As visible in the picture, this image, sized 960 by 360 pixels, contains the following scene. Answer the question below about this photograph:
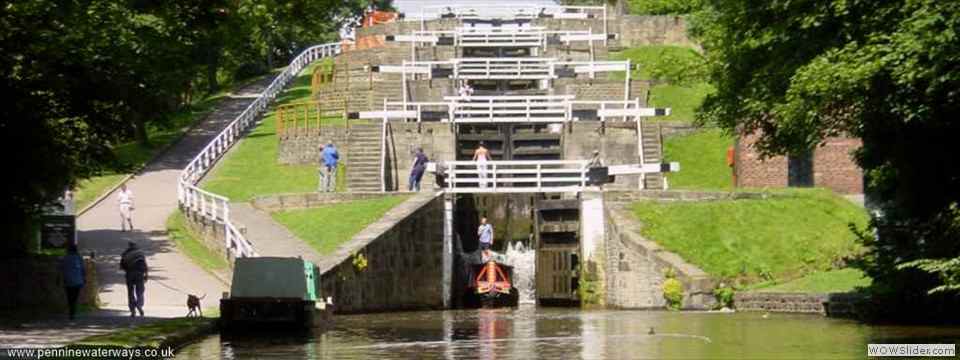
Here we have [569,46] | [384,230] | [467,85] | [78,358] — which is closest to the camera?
[78,358]

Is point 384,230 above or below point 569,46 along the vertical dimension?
below

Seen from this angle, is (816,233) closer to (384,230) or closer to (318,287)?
(384,230)

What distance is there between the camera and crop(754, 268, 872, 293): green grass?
41.0 meters

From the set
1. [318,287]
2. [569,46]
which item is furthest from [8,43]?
[569,46]

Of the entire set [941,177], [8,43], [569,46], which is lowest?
[941,177]

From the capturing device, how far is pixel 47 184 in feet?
→ 122

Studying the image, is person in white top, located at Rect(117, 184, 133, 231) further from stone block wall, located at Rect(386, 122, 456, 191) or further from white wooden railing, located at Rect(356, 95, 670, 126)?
white wooden railing, located at Rect(356, 95, 670, 126)

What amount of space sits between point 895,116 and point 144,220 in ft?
81.4

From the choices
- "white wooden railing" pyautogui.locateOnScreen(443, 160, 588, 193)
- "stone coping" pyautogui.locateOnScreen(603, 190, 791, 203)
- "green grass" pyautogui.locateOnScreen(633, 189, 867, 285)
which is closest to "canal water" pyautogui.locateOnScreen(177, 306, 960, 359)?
"green grass" pyautogui.locateOnScreen(633, 189, 867, 285)

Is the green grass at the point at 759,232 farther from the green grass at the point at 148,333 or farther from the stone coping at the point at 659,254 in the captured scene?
the green grass at the point at 148,333

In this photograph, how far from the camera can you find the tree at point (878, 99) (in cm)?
3053

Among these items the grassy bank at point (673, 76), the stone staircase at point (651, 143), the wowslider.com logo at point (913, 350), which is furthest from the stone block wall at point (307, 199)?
the wowslider.com logo at point (913, 350)

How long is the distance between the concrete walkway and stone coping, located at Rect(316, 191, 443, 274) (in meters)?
2.36

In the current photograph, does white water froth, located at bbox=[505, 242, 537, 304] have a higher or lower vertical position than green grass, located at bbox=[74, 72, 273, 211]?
lower
